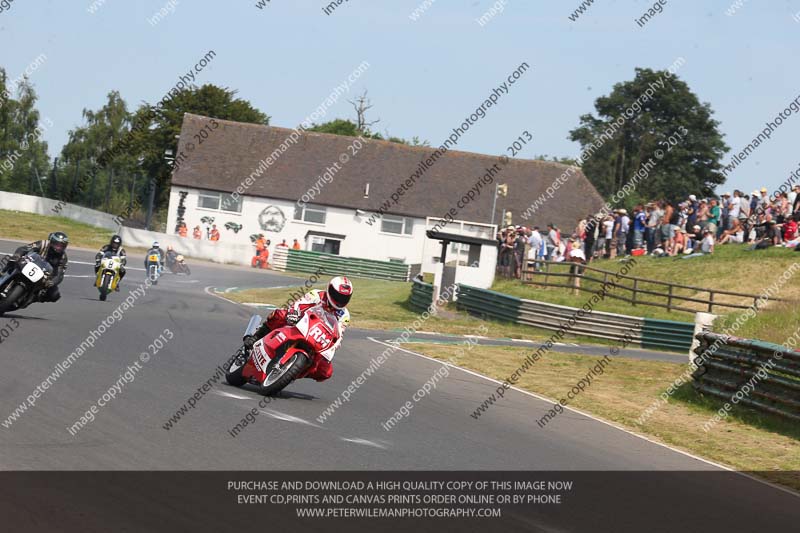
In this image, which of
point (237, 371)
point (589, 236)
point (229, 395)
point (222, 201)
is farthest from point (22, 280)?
point (222, 201)

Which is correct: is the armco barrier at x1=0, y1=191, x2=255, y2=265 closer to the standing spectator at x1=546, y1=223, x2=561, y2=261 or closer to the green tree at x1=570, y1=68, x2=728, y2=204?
the standing spectator at x1=546, y1=223, x2=561, y2=261

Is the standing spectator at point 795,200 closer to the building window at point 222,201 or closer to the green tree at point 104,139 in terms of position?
the building window at point 222,201

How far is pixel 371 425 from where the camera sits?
402 inches

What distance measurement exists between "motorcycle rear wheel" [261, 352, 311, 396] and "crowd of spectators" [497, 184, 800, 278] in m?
20.6

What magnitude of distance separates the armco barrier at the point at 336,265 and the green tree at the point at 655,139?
3217cm

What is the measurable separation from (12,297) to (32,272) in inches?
19.3

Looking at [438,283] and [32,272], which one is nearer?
[32,272]

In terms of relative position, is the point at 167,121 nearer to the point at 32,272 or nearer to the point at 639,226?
the point at 639,226

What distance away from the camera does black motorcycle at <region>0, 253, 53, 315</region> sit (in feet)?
47.7

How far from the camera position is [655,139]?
8588cm

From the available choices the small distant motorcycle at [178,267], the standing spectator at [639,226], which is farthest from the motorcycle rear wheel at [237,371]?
the small distant motorcycle at [178,267]

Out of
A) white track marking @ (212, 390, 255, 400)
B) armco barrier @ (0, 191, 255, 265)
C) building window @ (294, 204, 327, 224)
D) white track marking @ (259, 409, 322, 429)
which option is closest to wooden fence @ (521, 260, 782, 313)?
white track marking @ (212, 390, 255, 400)
